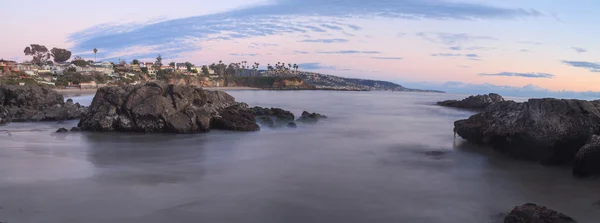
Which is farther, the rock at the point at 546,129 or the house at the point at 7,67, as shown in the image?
the house at the point at 7,67

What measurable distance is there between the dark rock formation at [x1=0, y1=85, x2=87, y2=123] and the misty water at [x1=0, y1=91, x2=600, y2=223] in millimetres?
6138

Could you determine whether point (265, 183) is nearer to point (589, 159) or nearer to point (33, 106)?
point (589, 159)

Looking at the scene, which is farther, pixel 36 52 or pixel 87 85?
pixel 36 52

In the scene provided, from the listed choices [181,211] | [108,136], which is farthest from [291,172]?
[108,136]

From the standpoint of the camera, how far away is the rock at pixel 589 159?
8.12m

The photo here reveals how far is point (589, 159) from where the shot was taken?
27.2 ft

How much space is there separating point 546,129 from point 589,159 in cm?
187

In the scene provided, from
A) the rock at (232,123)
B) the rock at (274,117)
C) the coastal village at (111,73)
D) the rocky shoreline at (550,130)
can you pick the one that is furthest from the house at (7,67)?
the rocky shoreline at (550,130)

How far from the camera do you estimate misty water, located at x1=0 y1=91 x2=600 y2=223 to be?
621 centimetres

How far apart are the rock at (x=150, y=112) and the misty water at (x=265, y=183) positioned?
5.38ft

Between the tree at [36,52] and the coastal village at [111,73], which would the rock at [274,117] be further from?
the tree at [36,52]

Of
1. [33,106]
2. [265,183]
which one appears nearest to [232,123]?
[265,183]

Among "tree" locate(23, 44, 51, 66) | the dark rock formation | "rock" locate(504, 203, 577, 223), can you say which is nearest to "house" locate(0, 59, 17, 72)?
"tree" locate(23, 44, 51, 66)

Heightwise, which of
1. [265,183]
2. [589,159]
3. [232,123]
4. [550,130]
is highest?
[550,130]
